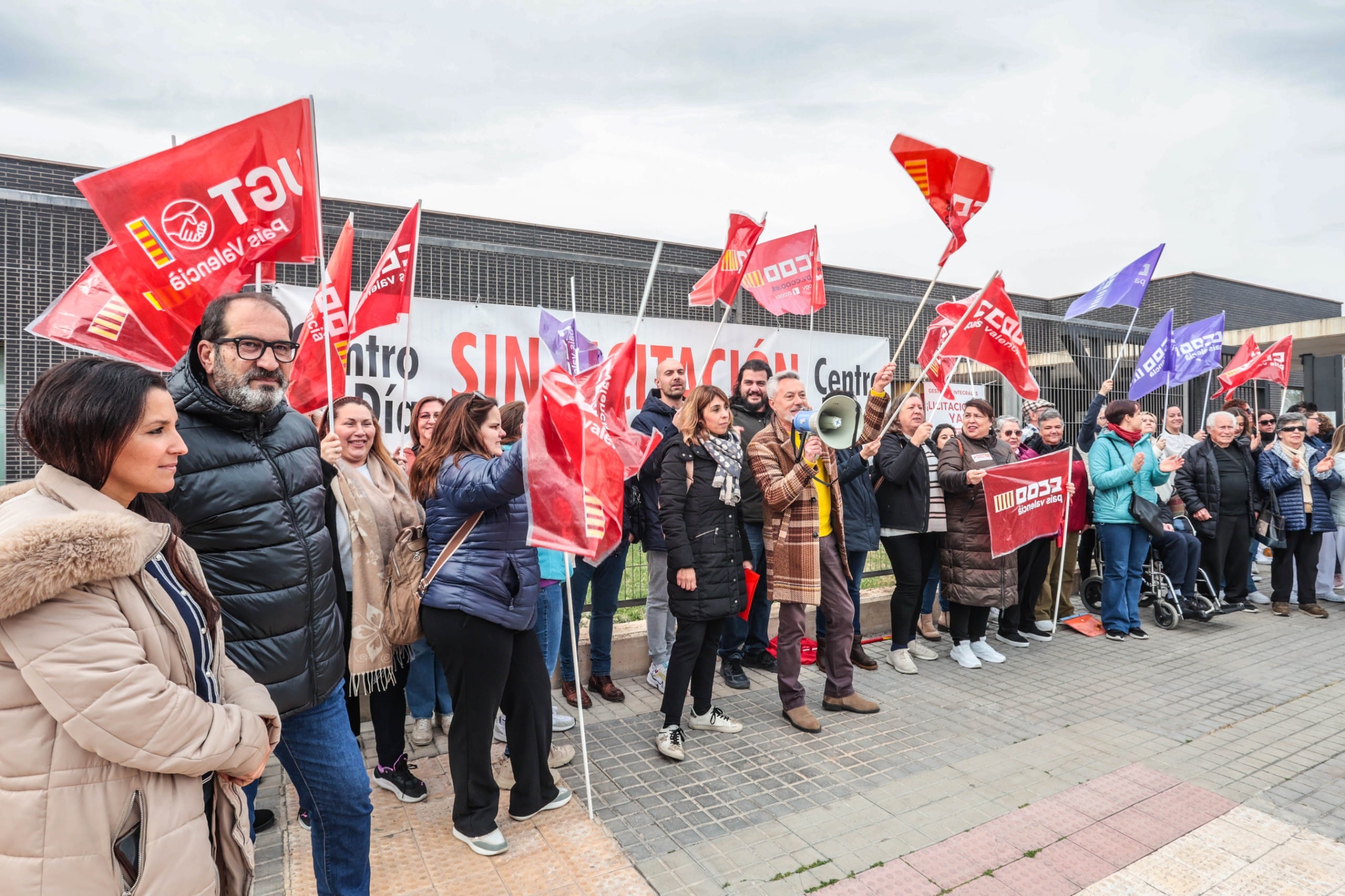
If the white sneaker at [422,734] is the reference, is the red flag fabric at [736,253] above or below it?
above

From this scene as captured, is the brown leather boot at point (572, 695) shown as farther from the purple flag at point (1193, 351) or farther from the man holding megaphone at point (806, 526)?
the purple flag at point (1193, 351)

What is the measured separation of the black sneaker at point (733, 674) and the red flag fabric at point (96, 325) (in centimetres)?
393

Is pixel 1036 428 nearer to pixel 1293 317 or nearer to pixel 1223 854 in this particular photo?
pixel 1223 854

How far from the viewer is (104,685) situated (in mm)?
1497

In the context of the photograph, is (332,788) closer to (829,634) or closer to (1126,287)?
(829,634)

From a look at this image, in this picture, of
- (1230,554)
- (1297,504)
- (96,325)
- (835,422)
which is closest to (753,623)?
(835,422)

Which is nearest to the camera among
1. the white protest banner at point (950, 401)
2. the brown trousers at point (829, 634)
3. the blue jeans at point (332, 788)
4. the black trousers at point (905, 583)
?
the blue jeans at point (332, 788)

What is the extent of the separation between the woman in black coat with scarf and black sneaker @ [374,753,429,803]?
125 cm

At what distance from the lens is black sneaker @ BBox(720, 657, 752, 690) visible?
5.48 metres

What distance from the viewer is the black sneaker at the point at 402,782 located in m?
3.78

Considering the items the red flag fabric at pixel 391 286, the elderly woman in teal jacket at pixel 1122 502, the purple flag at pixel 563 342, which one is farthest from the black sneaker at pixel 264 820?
the elderly woman in teal jacket at pixel 1122 502

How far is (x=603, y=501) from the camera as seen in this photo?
3281mm

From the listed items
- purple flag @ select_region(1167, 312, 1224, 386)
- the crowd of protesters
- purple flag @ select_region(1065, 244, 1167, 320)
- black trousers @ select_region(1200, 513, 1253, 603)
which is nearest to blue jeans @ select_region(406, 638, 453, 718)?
the crowd of protesters

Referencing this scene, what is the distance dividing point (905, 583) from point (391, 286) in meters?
4.22
